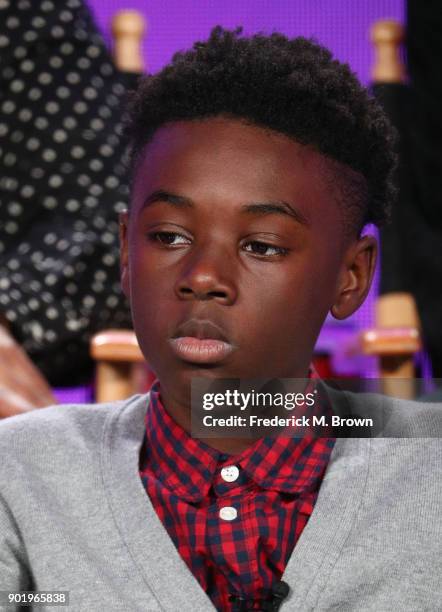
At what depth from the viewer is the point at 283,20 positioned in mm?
1424

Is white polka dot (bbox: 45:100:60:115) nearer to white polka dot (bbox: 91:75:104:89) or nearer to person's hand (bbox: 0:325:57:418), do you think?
white polka dot (bbox: 91:75:104:89)

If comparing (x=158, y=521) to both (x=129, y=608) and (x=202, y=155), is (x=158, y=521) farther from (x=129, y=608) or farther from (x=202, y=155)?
(x=202, y=155)

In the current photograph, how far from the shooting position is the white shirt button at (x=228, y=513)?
0.66 m

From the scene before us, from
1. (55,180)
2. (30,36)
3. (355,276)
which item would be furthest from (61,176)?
(355,276)

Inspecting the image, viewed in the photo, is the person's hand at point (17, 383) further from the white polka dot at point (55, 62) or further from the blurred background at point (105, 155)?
the white polka dot at point (55, 62)

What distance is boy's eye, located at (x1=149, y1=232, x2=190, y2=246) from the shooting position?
2.17 feet

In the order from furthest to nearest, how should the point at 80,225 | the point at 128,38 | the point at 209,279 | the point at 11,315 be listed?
the point at 128,38 → the point at 80,225 → the point at 11,315 → the point at 209,279

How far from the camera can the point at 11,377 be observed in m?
1.07

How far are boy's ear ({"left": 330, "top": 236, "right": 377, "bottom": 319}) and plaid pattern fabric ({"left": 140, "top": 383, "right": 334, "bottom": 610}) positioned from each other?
11cm

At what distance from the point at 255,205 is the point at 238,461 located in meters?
0.20

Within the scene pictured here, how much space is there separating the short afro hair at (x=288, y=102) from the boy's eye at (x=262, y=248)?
9 cm

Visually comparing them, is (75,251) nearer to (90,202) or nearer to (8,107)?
(90,202)

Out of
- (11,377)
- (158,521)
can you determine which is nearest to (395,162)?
(158,521)

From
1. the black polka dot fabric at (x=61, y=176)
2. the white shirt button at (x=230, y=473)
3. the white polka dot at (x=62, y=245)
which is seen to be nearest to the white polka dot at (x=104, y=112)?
the black polka dot fabric at (x=61, y=176)
